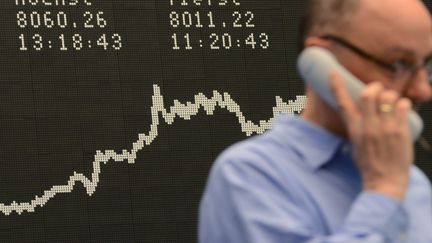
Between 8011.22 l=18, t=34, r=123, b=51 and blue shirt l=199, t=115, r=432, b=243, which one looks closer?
blue shirt l=199, t=115, r=432, b=243

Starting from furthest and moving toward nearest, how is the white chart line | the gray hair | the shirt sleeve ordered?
1. the white chart line
2. the gray hair
3. the shirt sleeve

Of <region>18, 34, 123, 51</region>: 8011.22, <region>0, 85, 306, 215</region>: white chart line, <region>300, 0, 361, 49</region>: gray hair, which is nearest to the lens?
<region>300, 0, 361, 49</region>: gray hair

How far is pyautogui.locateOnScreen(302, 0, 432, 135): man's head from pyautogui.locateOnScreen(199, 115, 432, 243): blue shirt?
0.10 metres

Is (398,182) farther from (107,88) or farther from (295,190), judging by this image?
(107,88)

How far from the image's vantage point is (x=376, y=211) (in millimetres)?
1569

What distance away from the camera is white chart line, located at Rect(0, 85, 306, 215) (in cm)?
447

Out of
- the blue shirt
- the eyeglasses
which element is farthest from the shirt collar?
the eyeglasses

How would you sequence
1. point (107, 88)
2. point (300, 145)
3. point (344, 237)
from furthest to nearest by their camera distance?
point (107, 88)
point (300, 145)
point (344, 237)

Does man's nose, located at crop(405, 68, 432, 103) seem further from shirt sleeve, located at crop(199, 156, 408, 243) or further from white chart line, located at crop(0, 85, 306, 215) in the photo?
white chart line, located at crop(0, 85, 306, 215)

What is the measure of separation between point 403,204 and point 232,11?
325 centimetres

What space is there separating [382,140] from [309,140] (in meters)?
0.12

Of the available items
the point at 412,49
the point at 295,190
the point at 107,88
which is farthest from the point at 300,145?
the point at 107,88

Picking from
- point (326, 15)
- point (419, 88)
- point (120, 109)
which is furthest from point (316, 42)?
point (120, 109)

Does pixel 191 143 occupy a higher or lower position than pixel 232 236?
lower
